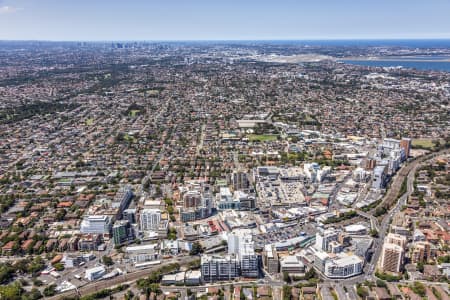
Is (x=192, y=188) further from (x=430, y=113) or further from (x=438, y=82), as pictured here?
(x=438, y=82)

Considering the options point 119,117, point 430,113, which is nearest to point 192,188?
point 119,117

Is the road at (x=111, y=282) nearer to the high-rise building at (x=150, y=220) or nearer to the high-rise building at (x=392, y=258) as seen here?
the high-rise building at (x=150, y=220)

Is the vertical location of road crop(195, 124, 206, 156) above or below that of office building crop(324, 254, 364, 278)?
above

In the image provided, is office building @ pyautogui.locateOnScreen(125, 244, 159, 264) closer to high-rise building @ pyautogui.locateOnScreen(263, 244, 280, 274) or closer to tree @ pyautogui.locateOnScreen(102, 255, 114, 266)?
tree @ pyautogui.locateOnScreen(102, 255, 114, 266)

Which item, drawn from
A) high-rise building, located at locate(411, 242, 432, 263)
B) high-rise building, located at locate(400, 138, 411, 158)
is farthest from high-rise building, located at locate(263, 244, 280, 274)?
high-rise building, located at locate(400, 138, 411, 158)

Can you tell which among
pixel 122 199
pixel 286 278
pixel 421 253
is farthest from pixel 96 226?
pixel 421 253

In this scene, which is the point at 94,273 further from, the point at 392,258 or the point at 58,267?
the point at 392,258

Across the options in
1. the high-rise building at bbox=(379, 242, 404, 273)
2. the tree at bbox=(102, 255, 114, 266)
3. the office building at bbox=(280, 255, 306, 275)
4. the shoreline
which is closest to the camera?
the high-rise building at bbox=(379, 242, 404, 273)
